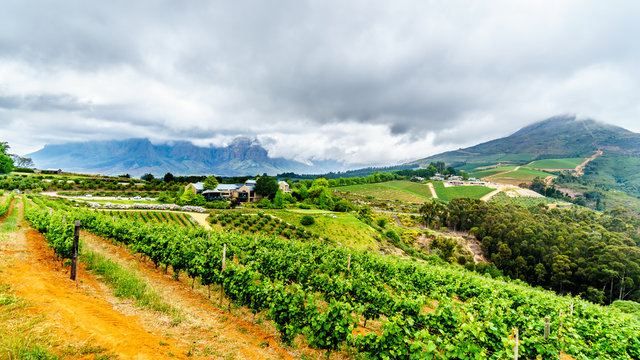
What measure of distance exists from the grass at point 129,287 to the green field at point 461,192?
130739 mm

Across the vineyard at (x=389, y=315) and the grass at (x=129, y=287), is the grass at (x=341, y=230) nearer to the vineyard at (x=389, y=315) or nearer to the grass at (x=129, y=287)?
the vineyard at (x=389, y=315)

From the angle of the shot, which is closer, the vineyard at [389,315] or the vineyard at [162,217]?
the vineyard at [389,315]

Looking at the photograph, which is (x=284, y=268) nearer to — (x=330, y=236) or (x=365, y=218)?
(x=330, y=236)

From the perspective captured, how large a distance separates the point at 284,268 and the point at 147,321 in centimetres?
829

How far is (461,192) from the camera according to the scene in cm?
13012

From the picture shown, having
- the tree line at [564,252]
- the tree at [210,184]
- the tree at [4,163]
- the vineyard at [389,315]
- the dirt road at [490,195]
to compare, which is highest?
the tree at [4,163]

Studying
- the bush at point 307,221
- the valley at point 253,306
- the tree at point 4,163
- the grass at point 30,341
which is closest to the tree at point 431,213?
the bush at point 307,221

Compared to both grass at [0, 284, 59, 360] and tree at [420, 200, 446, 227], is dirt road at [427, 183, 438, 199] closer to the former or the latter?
tree at [420, 200, 446, 227]

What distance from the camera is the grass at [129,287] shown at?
983 cm

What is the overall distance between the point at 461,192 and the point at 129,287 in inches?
5757

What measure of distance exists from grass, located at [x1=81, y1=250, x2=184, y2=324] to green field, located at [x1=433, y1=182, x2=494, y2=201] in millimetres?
130739

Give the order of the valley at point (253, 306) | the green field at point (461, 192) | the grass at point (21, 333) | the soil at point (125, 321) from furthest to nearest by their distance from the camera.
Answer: the green field at point (461, 192)
the valley at point (253, 306)
the soil at point (125, 321)
the grass at point (21, 333)

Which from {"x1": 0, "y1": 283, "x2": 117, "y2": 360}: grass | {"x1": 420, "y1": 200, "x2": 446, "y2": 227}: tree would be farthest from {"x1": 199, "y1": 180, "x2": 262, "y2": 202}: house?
{"x1": 0, "y1": 283, "x2": 117, "y2": 360}: grass

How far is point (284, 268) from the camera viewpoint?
16.0 m
